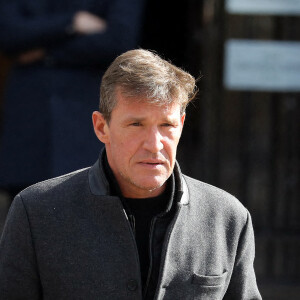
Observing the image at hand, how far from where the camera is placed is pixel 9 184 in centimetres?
407

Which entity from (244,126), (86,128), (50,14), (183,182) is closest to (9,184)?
(86,128)

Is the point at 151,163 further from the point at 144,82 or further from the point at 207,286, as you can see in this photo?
the point at 207,286

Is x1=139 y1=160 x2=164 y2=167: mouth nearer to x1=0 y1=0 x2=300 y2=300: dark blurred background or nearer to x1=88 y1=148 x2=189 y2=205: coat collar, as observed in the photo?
x1=88 y1=148 x2=189 y2=205: coat collar

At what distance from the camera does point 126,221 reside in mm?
2625

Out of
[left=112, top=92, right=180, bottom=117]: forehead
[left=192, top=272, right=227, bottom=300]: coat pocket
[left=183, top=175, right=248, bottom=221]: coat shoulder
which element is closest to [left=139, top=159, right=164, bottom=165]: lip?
[left=112, top=92, right=180, bottom=117]: forehead

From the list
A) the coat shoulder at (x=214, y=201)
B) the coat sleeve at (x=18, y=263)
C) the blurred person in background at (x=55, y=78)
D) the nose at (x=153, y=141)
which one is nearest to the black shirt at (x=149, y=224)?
the coat shoulder at (x=214, y=201)

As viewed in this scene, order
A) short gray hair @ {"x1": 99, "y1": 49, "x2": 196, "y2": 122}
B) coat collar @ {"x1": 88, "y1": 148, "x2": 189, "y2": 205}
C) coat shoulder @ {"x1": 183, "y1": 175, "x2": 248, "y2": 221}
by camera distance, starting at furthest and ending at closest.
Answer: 1. coat shoulder @ {"x1": 183, "y1": 175, "x2": 248, "y2": 221}
2. coat collar @ {"x1": 88, "y1": 148, "x2": 189, "y2": 205}
3. short gray hair @ {"x1": 99, "y1": 49, "x2": 196, "y2": 122}

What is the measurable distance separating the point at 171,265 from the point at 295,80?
8.93 ft

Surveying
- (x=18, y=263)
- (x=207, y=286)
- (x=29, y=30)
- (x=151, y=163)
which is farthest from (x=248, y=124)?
(x=18, y=263)

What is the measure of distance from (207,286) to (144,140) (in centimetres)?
57

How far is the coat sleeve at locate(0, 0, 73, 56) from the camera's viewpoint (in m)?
3.94

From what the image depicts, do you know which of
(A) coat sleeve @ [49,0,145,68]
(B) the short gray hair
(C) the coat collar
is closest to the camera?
(B) the short gray hair

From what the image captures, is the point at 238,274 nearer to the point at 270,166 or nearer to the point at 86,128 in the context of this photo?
the point at 86,128

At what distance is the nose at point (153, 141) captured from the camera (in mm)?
2537
